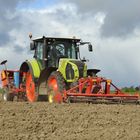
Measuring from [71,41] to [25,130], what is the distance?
8277 millimetres

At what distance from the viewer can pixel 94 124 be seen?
8.08 meters

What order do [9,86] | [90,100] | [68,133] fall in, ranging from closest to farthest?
[68,133]
[90,100]
[9,86]

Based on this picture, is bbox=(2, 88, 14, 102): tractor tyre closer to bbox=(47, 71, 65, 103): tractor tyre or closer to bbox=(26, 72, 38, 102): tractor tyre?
bbox=(26, 72, 38, 102): tractor tyre

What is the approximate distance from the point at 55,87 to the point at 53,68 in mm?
846

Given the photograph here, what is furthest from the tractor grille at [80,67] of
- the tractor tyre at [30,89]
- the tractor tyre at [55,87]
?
the tractor tyre at [30,89]

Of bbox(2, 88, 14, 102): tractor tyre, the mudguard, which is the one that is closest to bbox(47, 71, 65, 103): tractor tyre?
the mudguard

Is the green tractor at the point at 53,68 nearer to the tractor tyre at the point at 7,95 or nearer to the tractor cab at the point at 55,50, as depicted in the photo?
the tractor cab at the point at 55,50

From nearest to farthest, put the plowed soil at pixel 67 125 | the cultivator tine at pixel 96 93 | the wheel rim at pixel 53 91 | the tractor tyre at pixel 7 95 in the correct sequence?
the plowed soil at pixel 67 125 < the cultivator tine at pixel 96 93 < the wheel rim at pixel 53 91 < the tractor tyre at pixel 7 95

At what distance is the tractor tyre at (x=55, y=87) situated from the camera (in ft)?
45.4

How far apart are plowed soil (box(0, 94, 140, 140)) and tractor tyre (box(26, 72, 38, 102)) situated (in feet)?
19.0

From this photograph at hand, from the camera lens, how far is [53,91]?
47.2ft

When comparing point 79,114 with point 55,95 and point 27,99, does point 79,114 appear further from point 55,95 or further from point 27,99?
point 27,99

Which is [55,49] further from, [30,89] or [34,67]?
[30,89]

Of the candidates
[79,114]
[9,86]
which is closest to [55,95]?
[9,86]
